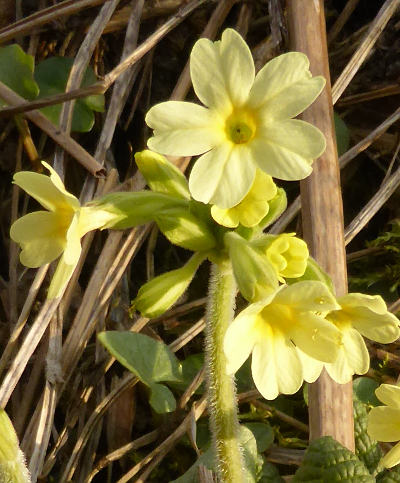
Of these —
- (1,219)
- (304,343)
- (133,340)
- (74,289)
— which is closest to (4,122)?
(1,219)

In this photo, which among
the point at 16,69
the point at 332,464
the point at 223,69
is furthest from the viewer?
the point at 16,69

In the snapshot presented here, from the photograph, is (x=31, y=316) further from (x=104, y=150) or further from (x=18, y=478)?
(x=18, y=478)

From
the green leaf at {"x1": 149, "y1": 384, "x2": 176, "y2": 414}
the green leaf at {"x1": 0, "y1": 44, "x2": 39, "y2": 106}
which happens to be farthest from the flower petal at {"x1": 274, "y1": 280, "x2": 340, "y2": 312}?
the green leaf at {"x1": 0, "y1": 44, "x2": 39, "y2": 106}

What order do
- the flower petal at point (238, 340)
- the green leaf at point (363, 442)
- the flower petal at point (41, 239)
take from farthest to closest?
1. the green leaf at point (363, 442)
2. the flower petal at point (41, 239)
3. the flower petal at point (238, 340)

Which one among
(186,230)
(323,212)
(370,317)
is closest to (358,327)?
(370,317)

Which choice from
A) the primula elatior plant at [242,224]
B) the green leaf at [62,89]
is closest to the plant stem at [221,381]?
the primula elatior plant at [242,224]

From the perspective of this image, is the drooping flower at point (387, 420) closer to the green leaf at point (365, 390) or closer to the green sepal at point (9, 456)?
the green leaf at point (365, 390)

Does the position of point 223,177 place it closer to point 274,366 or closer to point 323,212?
point 274,366
